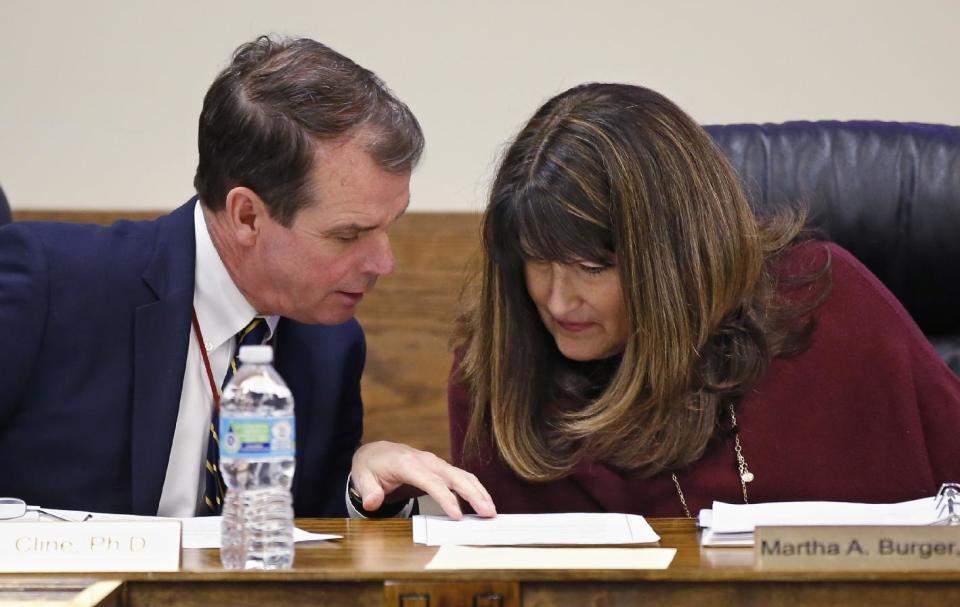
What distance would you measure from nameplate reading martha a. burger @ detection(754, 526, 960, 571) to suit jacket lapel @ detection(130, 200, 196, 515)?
77 cm

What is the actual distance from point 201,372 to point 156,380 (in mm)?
67

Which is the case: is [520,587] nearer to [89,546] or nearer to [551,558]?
[551,558]

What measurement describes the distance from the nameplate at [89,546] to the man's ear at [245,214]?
52cm

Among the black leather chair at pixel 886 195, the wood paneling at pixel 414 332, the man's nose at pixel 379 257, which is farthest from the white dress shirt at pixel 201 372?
the wood paneling at pixel 414 332

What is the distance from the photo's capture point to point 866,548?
106cm

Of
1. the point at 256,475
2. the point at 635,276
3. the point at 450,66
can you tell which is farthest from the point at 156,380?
the point at 450,66

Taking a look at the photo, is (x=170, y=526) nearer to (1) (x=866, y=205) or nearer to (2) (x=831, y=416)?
(2) (x=831, y=416)

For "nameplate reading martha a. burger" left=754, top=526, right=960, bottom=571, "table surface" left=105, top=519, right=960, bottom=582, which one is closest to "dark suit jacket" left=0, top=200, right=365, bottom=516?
"table surface" left=105, top=519, right=960, bottom=582

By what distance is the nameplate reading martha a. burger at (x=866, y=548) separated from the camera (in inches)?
41.5

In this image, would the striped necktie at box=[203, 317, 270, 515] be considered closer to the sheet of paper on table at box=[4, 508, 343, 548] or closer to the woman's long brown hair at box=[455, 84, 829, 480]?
the sheet of paper on table at box=[4, 508, 343, 548]

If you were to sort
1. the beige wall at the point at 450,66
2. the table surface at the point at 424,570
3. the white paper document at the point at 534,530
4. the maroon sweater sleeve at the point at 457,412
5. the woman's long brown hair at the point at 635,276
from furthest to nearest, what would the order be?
the beige wall at the point at 450,66 → the maroon sweater sleeve at the point at 457,412 → the woman's long brown hair at the point at 635,276 → the white paper document at the point at 534,530 → the table surface at the point at 424,570

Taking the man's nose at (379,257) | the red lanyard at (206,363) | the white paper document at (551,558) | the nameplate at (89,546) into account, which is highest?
the man's nose at (379,257)

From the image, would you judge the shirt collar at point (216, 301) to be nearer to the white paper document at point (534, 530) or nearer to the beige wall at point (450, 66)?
the white paper document at point (534, 530)

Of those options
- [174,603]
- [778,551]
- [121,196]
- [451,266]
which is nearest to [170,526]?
[174,603]
